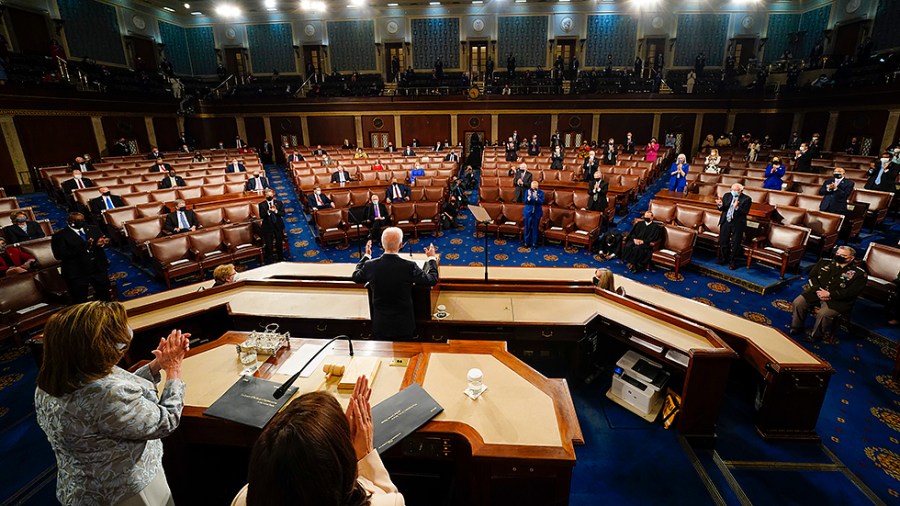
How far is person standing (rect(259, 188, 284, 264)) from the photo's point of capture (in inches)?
316

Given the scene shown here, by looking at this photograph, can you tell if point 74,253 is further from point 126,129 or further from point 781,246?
point 126,129

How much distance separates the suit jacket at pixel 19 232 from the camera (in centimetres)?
695

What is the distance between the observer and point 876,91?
14.8m

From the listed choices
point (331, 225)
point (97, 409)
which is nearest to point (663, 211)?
point (331, 225)

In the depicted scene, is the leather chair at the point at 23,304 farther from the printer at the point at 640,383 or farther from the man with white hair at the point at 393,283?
the printer at the point at 640,383

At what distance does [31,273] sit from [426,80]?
2011 cm

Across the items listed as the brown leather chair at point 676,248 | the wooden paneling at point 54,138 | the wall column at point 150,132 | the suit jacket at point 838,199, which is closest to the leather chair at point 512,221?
the brown leather chair at point 676,248

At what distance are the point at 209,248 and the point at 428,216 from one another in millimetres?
4621

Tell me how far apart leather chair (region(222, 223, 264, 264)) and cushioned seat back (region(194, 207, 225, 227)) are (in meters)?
1.03

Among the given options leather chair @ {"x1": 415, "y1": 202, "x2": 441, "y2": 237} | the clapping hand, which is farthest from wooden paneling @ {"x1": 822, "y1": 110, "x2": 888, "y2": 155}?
the clapping hand

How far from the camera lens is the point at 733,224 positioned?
7.56m

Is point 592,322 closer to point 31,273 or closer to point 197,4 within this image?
point 31,273

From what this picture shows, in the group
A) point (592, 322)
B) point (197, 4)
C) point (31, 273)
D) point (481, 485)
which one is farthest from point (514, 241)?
point (197, 4)

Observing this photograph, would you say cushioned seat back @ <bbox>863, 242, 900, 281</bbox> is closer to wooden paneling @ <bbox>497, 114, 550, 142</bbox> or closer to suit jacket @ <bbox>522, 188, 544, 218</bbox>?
Result: suit jacket @ <bbox>522, 188, 544, 218</bbox>
